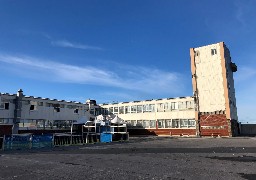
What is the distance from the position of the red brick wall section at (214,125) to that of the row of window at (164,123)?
202 cm

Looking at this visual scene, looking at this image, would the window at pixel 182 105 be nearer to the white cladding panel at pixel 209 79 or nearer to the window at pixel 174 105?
the window at pixel 174 105

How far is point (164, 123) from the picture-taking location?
181 feet

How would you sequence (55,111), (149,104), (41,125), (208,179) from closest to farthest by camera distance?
(208,179), (41,125), (55,111), (149,104)

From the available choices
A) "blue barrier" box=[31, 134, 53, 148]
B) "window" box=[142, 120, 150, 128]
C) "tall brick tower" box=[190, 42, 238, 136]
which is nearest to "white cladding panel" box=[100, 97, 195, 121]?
"window" box=[142, 120, 150, 128]

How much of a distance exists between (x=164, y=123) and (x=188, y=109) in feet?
20.1

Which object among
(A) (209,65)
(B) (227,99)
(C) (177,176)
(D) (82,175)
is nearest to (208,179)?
(C) (177,176)

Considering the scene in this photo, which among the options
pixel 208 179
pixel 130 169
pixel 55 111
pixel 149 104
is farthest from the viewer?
pixel 149 104

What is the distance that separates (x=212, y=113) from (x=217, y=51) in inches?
481

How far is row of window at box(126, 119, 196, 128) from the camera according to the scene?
5206cm

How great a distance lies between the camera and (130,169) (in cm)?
1257

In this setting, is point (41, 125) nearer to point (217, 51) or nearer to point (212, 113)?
point (212, 113)

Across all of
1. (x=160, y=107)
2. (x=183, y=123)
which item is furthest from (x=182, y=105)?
(x=160, y=107)

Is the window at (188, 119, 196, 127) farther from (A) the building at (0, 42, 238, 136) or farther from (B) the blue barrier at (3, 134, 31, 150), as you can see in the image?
(B) the blue barrier at (3, 134, 31, 150)

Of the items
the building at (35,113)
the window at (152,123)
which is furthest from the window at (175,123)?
the building at (35,113)
